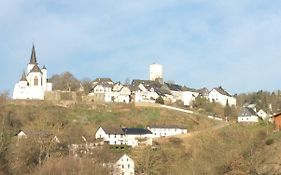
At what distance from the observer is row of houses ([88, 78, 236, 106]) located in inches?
4119

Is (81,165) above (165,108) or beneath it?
beneath

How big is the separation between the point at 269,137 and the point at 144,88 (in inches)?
2117

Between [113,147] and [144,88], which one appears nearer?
[113,147]

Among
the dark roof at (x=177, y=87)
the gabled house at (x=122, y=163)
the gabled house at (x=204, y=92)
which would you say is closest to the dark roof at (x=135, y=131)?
the gabled house at (x=122, y=163)

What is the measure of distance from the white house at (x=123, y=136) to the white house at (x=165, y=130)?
7.28 ft

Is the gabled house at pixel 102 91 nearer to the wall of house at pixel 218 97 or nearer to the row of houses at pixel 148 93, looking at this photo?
the row of houses at pixel 148 93

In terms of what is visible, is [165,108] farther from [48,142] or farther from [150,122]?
[48,142]

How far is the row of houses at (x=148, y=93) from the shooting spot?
104625 millimetres

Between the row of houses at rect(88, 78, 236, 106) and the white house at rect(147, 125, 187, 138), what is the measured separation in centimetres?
1564

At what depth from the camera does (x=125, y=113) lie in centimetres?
9156

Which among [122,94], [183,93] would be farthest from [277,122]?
[183,93]

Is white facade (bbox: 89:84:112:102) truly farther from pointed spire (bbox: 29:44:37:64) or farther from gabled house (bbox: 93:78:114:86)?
pointed spire (bbox: 29:44:37:64)

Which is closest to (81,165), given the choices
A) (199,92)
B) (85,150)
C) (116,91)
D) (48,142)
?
(48,142)

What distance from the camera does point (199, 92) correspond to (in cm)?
12019
